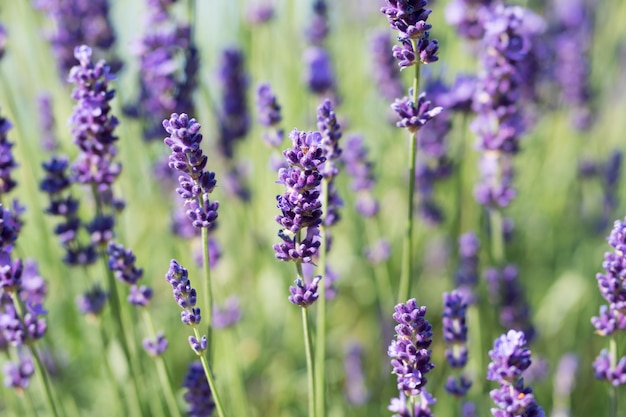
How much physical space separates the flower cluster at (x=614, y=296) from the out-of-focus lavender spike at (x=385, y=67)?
65.7 inches

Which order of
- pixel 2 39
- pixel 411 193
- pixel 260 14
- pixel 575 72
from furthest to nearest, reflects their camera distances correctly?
pixel 260 14
pixel 575 72
pixel 2 39
pixel 411 193

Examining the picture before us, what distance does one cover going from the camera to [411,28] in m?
1.82

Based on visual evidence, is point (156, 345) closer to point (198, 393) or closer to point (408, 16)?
point (198, 393)

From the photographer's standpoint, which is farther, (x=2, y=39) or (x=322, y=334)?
(x=2, y=39)

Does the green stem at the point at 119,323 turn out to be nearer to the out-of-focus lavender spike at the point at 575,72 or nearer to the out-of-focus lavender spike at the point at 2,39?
the out-of-focus lavender spike at the point at 2,39

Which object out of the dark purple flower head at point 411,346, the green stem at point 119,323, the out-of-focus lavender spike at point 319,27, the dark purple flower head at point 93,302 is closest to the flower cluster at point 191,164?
the dark purple flower head at point 411,346

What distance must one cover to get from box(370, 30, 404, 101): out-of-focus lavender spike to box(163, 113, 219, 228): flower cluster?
5.82 ft

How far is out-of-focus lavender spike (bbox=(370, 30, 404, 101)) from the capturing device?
3.41 metres

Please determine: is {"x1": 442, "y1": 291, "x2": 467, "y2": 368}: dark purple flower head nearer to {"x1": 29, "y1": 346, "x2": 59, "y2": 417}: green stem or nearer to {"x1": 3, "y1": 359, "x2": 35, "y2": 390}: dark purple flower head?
{"x1": 29, "y1": 346, "x2": 59, "y2": 417}: green stem

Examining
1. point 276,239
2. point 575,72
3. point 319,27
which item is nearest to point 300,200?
point 319,27

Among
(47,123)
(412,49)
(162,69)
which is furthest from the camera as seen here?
(47,123)

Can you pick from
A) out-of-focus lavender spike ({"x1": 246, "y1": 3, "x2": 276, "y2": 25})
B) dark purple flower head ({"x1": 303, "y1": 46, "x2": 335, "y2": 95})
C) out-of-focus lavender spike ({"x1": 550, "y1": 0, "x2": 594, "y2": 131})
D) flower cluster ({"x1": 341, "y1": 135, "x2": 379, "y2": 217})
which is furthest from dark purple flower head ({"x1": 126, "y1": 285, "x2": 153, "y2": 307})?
out-of-focus lavender spike ({"x1": 550, "y1": 0, "x2": 594, "y2": 131})

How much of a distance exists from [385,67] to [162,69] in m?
1.00

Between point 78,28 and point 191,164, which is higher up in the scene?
point 78,28
